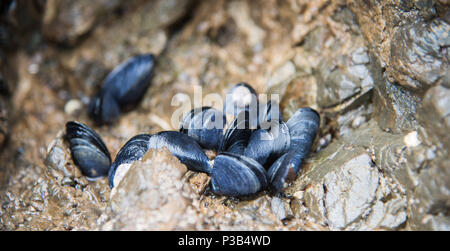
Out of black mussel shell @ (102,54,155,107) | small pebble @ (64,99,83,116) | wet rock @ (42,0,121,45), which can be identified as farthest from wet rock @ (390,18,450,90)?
small pebble @ (64,99,83,116)

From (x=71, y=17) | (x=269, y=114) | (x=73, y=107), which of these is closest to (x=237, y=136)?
(x=269, y=114)

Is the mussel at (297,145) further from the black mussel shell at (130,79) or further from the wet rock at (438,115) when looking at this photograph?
the black mussel shell at (130,79)

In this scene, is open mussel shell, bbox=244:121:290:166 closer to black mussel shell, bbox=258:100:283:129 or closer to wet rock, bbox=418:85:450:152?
black mussel shell, bbox=258:100:283:129

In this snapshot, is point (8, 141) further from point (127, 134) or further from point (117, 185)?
point (117, 185)

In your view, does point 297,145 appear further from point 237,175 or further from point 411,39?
point 411,39

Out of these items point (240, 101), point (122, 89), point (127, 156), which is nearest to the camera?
point (127, 156)

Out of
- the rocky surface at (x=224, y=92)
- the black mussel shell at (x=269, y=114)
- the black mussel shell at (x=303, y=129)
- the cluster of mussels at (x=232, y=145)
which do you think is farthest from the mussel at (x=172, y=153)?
the black mussel shell at (x=303, y=129)
